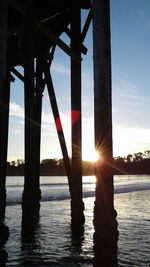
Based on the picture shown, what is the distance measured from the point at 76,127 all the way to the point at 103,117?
1.89m

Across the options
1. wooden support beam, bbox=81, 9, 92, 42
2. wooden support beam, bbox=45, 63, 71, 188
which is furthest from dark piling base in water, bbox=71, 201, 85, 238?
wooden support beam, bbox=81, 9, 92, 42

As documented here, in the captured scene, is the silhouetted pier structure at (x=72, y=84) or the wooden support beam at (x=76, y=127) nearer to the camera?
the silhouetted pier structure at (x=72, y=84)

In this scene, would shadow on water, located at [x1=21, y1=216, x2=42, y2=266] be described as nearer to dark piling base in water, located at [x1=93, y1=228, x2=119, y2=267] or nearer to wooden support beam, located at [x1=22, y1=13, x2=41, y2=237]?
wooden support beam, located at [x1=22, y1=13, x2=41, y2=237]

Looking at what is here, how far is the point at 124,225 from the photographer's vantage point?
6.66 m

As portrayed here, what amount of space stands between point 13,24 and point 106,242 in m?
4.47

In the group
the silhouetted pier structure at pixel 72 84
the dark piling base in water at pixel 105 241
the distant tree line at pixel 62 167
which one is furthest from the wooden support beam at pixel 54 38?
the distant tree line at pixel 62 167

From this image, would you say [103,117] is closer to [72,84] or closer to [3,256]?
[72,84]

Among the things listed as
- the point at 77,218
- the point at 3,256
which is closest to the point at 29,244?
the point at 77,218

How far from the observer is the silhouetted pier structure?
279 centimetres

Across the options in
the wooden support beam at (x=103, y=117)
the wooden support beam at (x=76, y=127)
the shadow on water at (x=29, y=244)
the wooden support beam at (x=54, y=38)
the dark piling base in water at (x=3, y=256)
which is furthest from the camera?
the wooden support beam at (x=76, y=127)

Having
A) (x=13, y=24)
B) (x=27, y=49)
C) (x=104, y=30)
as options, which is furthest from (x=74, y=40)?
(x=104, y=30)

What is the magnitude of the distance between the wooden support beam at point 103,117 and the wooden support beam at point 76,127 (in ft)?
5.67

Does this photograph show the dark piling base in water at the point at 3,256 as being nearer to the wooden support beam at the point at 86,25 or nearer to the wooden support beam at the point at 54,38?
the wooden support beam at the point at 54,38

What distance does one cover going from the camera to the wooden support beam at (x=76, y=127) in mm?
4566
